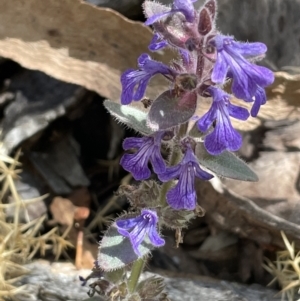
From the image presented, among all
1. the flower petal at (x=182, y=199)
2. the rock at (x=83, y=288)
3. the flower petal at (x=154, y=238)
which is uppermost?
the flower petal at (x=182, y=199)

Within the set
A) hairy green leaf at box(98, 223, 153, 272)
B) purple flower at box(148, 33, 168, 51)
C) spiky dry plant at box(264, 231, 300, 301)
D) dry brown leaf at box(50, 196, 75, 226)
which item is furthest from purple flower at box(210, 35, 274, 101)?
dry brown leaf at box(50, 196, 75, 226)

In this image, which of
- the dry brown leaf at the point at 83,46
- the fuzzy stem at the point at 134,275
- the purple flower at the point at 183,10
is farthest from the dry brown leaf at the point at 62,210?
the purple flower at the point at 183,10

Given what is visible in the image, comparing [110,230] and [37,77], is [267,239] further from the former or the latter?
[37,77]

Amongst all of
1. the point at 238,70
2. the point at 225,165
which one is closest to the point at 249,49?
the point at 238,70

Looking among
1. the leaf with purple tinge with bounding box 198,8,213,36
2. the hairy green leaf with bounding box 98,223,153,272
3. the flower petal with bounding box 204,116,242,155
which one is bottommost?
the hairy green leaf with bounding box 98,223,153,272

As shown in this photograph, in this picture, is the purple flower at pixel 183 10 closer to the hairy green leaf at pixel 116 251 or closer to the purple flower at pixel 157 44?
the purple flower at pixel 157 44

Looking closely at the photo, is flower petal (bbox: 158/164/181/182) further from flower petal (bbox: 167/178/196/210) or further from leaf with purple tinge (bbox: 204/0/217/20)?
leaf with purple tinge (bbox: 204/0/217/20)
